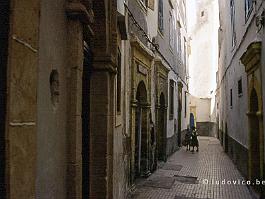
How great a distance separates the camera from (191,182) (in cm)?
913

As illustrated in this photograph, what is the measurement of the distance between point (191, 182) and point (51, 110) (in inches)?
292

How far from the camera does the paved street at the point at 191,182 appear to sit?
25.2 ft

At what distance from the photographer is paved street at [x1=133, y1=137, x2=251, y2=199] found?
302 inches

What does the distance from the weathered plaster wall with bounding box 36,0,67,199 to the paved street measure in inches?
200

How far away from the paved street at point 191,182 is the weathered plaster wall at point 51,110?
5.08 metres

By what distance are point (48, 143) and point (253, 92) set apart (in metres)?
6.08

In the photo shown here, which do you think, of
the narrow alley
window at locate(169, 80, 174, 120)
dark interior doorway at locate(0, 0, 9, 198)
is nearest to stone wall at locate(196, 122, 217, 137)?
window at locate(169, 80, 174, 120)

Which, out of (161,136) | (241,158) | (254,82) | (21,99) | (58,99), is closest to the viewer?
(21,99)

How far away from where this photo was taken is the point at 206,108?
3161cm

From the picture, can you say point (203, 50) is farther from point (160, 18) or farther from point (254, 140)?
point (254, 140)

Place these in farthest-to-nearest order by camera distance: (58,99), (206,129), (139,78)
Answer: (206,129), (139,78), (58,99)

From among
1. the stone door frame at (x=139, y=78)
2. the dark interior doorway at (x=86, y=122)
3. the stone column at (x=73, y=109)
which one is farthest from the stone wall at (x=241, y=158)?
the stone column at (x=73, y=109)

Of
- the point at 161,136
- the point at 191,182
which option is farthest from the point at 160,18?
the point at 191,182

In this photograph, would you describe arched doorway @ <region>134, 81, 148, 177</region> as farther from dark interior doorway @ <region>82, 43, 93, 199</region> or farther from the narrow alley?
dark interior doorway @ <region>82, 43, 93, 199</region>
